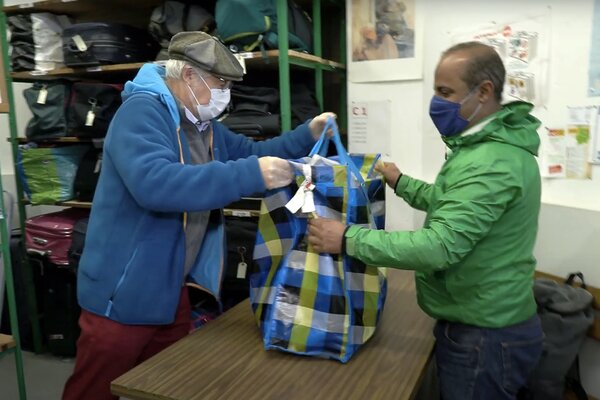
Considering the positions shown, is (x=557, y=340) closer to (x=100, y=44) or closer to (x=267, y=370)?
(x=267, y=370)

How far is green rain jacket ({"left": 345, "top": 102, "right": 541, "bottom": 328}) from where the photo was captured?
1.18 meters

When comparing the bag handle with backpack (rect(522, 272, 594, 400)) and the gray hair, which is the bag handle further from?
the gray hair

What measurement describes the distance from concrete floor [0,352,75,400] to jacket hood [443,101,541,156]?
2.62 meters

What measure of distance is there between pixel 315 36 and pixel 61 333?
2.47m

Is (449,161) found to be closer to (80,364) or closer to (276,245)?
(276,245)

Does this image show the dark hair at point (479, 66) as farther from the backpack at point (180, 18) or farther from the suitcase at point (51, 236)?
the suitcase at point (51, 236)

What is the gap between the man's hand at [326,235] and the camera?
1262 millimetres

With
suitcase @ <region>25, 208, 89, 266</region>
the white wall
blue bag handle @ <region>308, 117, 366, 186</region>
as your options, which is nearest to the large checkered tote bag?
blue bag handle @ <region>308, 117, 366, 186</region>

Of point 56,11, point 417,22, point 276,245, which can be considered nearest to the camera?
point 276,245

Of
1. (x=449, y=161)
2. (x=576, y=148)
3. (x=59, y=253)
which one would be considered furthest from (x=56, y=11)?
(x=576, y=148)

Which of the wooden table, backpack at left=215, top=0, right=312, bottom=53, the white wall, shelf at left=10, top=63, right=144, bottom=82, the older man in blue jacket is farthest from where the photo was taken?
shelf at left=10, top=63, right=144, bottom=82

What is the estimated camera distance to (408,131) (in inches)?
96.8

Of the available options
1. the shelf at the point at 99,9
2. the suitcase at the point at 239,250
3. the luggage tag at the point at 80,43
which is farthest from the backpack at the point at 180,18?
the suitcase at the point at 239,250

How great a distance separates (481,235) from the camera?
1.19 m
